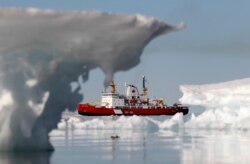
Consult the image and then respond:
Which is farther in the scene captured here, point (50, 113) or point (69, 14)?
point (50, 113)

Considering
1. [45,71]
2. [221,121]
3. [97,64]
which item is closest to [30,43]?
[45,71]

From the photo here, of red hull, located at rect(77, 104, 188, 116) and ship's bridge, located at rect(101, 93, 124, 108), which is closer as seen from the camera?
red hull, located at rect(77, 104, 188, 116)

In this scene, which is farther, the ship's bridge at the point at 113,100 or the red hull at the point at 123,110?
the ship's bridge at the point at 113,100

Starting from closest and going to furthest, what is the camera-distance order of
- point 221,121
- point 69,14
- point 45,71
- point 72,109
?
point 69,14, point 45,71, point 72,109, point 221,121

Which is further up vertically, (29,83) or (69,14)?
(69,14)

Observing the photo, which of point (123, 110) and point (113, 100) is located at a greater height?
point (113, 100)

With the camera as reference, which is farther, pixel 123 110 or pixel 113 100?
pixel 113 100

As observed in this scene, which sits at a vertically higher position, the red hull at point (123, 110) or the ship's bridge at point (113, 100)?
the ship's bridge at point (113, 100)

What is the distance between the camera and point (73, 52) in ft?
63.8

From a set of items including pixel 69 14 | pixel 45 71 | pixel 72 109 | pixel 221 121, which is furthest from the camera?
pixel 221 121

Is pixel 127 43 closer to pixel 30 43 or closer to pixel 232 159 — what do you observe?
pixel 30 43

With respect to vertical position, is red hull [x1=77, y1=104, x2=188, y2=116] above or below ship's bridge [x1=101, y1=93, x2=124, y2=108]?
below

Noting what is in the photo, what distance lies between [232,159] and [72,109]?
5715mm

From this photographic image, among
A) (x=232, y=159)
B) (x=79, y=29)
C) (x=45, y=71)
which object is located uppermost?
(x=79, y=29)
